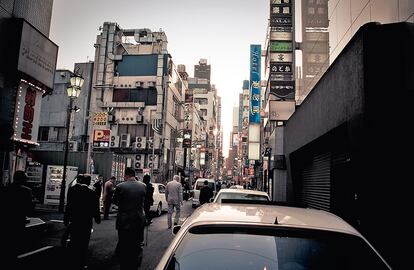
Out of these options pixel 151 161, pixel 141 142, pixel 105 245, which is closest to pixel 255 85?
pixel 141 142

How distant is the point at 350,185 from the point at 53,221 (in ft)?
37.2

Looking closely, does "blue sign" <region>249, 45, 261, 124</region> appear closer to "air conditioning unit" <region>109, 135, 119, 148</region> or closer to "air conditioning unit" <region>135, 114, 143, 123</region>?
"air conditioning unit" <region>135, 114, 143, 123</region>

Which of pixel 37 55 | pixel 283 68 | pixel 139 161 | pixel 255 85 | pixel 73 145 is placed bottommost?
pixel 139 161

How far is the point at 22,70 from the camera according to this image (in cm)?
1469

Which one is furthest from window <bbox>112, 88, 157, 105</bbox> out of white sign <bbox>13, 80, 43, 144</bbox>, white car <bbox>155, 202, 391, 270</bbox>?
white car <bbox>155, 202, 391, 270</bbox>

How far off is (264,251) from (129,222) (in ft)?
14.7

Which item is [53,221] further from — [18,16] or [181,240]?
[181,240]

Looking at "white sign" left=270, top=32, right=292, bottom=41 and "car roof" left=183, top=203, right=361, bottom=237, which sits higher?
"white sign" left=270, top=32, right=292, bottom=41

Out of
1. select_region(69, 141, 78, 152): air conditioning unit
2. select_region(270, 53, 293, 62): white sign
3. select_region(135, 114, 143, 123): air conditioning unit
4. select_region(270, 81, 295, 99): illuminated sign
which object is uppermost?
select_region(270, 53, 293, 62): white sign

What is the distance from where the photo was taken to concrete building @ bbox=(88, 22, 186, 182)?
4675 cm

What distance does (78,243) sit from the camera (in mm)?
7109

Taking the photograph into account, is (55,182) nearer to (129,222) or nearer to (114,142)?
(129,222)

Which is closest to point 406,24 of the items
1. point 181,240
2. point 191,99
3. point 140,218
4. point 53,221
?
point 140,218

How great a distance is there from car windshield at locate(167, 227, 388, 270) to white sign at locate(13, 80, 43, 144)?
587 inches
